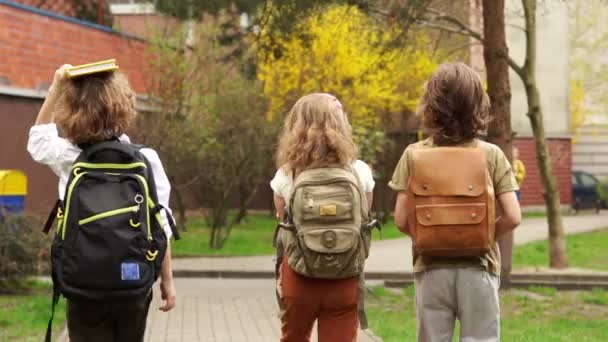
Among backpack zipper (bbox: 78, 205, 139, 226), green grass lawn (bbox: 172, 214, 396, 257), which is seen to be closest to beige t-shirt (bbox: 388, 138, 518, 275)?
backpack zipper (bbox: 78, 205, 139, 226)

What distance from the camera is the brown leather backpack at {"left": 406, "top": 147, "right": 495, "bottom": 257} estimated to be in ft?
17.1

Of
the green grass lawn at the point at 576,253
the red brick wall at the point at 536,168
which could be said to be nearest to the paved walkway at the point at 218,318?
the green grass lawn at the point at 576,253

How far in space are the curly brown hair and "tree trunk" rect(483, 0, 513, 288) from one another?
9658 millimetres

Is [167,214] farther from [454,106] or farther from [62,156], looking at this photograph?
[454,106]

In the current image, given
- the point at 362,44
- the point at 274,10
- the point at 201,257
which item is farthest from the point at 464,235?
the point at 362,44

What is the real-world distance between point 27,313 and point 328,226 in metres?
6.51

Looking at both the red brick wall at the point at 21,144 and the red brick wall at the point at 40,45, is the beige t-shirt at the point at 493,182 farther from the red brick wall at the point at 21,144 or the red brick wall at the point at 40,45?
the red brick wall at the point at 40,45

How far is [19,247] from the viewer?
1280cm

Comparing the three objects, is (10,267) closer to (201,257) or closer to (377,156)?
(201,257)

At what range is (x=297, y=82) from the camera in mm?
29875

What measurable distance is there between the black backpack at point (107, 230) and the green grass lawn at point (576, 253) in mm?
15015

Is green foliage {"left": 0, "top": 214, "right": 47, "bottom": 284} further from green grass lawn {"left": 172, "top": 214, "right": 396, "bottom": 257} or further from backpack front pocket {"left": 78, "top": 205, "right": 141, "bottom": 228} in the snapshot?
backpack front pocket {"left": 78, "top": 205, "right": 141, "bottom": 228}

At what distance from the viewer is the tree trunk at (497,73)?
14914mm

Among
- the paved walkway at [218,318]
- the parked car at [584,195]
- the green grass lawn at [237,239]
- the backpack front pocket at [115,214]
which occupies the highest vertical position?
the backpack front pocket at [115,214]
